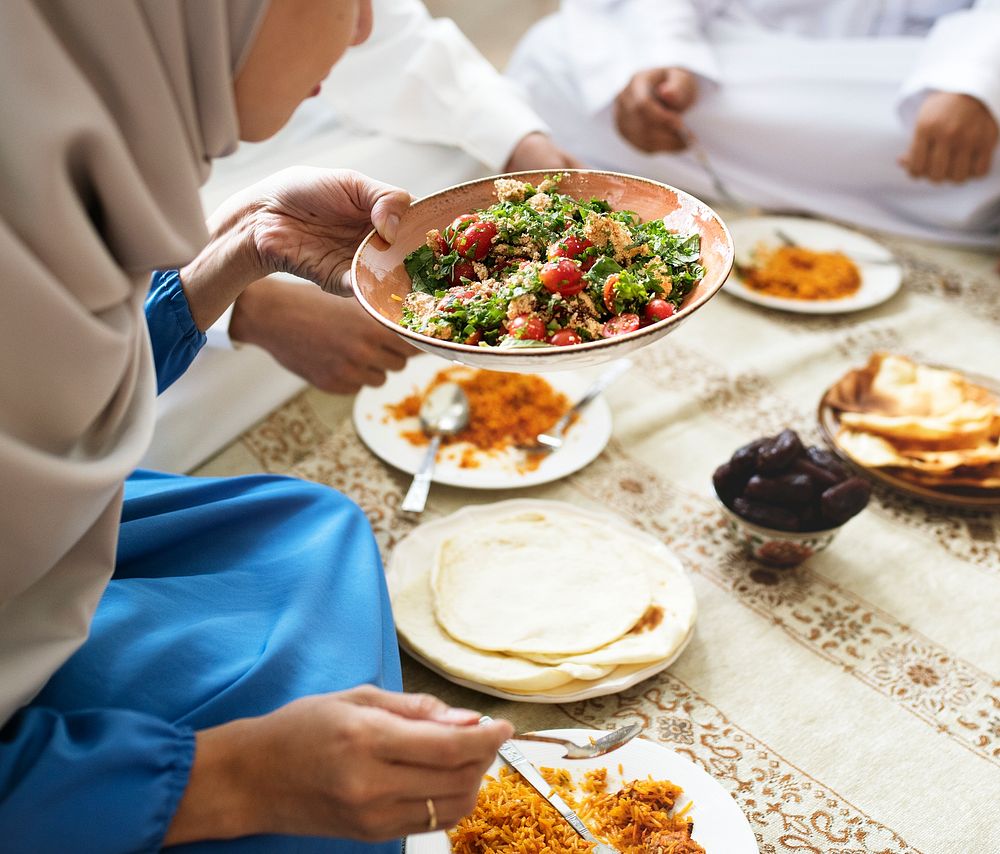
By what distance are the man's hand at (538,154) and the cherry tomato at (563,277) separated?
3.75 feet

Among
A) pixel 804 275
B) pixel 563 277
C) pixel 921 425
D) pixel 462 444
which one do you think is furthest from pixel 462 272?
pixel 804 275

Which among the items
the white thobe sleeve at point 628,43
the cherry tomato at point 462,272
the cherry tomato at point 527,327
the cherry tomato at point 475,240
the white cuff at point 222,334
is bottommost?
the white thobe sleeve at point 628,43

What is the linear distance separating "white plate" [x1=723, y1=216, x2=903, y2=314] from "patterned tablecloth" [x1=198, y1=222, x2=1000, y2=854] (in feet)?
0.28

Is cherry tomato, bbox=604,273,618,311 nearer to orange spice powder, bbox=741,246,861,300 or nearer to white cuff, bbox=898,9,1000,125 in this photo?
orange spice powder, bbox=741,246,861,300

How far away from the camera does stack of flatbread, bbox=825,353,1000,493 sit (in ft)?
5.64

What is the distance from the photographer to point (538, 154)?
228 cm

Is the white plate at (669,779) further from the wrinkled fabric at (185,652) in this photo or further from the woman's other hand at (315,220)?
Answer: the woman's other hand at (315,220)

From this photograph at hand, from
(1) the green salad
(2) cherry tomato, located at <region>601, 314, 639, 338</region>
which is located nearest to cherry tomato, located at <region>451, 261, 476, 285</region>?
(1) the green salad

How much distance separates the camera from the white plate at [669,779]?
111 centimetres

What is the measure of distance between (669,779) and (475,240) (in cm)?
77

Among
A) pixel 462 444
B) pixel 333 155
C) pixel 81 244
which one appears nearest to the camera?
pixel 81 244

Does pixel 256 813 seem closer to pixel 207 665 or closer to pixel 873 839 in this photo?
pixel 207 665

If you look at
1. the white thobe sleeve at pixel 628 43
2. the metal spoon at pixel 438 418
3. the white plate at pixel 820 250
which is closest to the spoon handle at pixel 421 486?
the metal spoon at pixel 438 418

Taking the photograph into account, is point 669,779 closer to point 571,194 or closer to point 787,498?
point 787,498
